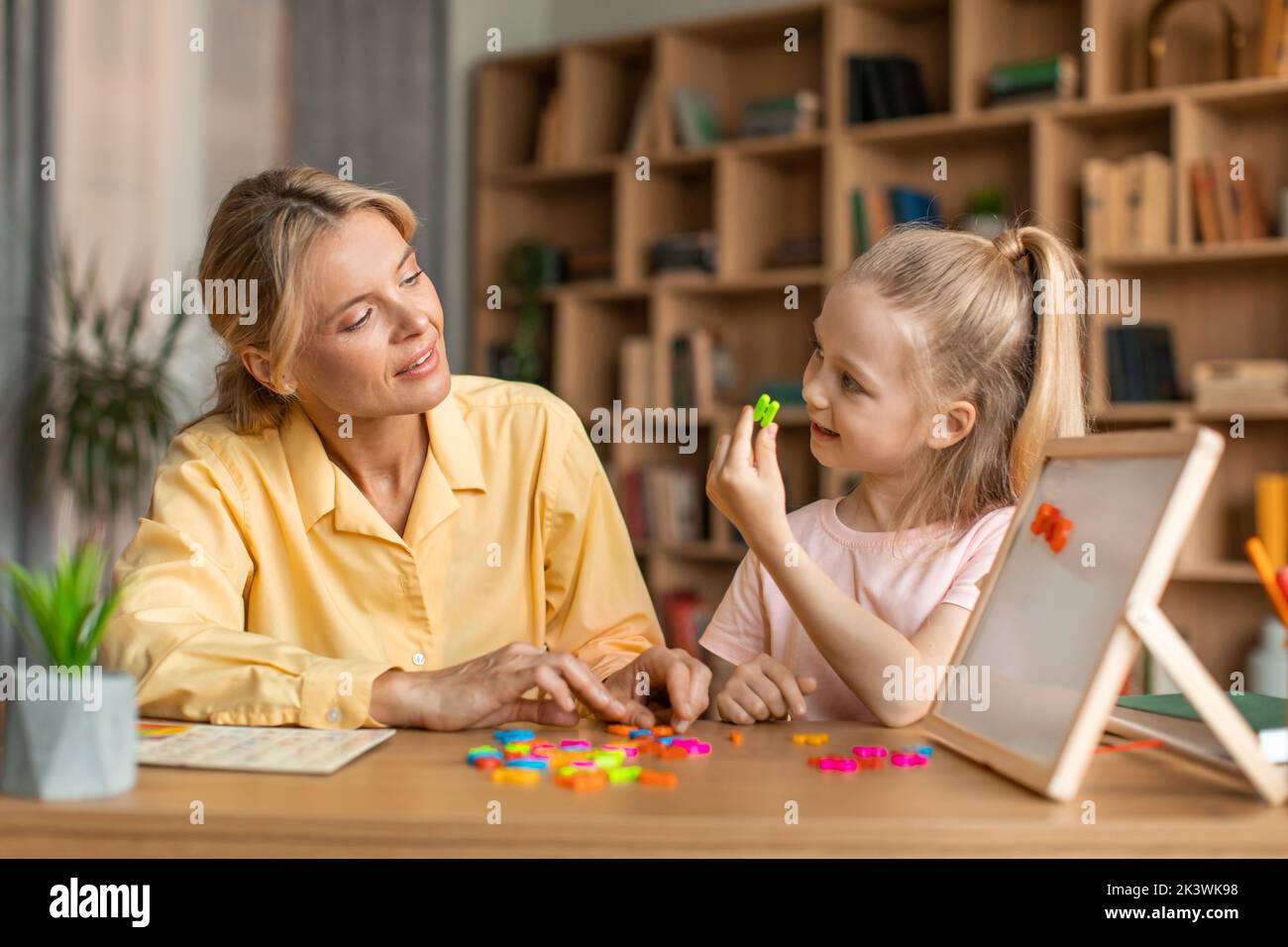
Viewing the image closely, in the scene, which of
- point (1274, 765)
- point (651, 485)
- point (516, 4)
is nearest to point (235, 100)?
point (516, 4)

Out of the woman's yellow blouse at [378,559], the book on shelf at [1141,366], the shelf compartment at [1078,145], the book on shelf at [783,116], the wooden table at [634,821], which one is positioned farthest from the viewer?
the book on shelf at [783,116]

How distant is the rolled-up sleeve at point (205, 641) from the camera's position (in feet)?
4.14

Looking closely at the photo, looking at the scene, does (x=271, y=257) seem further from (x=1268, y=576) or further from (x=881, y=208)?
(x=881, y=208)

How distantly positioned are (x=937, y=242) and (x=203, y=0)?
3.42 m

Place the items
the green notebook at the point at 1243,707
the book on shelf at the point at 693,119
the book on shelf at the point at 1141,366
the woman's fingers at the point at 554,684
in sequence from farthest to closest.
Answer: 1. the book on shelf at the point at 693,119
2. the book on shelf at the point at 1141,366
3. the woman's fingers at the point at 554,684
4. the green notebook at the point at 1243,707

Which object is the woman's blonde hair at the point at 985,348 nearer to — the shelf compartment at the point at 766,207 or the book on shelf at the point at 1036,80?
the book on shelf at the point at 1036,80

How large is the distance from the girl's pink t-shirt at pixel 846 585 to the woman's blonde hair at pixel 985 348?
0.04m

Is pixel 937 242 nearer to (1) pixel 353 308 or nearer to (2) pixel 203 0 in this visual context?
(1) pixel 353 308

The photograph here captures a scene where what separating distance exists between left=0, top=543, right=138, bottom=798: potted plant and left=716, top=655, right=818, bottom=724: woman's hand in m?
0.59

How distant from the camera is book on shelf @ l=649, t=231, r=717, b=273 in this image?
15.6 ft

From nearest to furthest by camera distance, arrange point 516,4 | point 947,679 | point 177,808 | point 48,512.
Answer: point 177,808
point 947,679
point 48,512
point 516,4

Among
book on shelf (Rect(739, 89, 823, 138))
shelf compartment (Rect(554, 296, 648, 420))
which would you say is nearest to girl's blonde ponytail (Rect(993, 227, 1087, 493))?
book on shelf (Rect(739, 89, 823, 138))

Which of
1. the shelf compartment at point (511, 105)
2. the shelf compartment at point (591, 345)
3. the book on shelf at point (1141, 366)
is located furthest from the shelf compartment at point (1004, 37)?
the shelf compartment at point (511, 105)
